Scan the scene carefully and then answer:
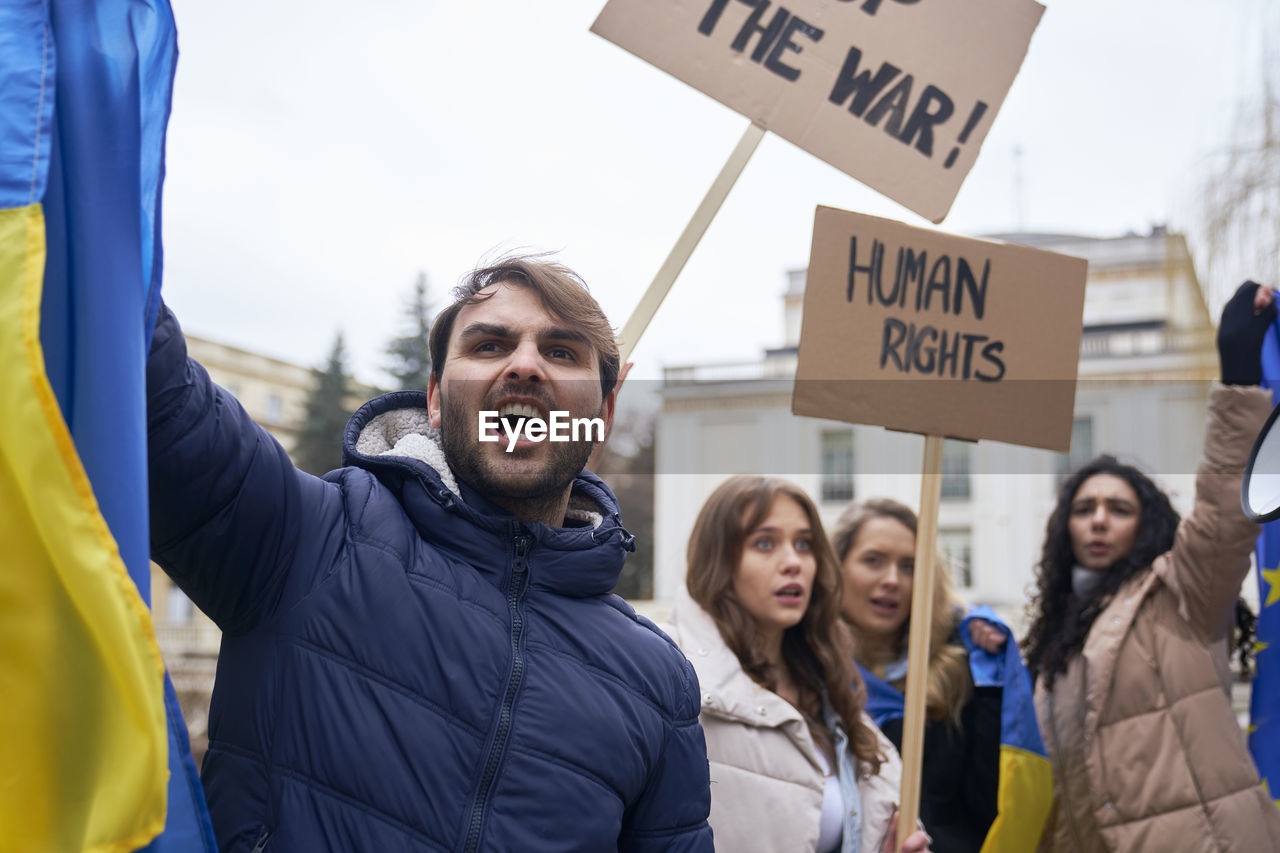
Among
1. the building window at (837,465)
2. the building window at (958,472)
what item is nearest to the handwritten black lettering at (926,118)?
the building window at (837,465)

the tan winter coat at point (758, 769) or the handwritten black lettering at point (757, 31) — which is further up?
the handwritten black lettering at point (757, 31)

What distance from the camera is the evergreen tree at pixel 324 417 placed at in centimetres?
2444

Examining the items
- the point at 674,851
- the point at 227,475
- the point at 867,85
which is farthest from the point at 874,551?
the point at 227,475

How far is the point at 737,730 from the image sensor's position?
8.91 feet

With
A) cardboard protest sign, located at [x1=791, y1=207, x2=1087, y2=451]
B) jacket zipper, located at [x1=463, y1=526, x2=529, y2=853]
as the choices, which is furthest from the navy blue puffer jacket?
cardboard protest sign, located at [x1=791, y1=207, x2=1087, y2=451]

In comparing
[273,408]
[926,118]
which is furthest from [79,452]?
[273,408]

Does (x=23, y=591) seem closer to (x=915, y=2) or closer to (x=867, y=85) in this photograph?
(x=867, y=85)

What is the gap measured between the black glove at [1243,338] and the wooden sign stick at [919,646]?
2.98ft

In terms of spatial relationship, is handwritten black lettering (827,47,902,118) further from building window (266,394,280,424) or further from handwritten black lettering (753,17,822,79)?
building window (266,394,280,424)

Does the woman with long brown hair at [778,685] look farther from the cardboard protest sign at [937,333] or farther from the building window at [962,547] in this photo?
the building window at [962,547]

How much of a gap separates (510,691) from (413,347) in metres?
23.4

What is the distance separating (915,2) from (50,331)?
248 cm

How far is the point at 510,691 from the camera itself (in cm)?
164

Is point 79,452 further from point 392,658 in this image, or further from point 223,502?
point 392,658
